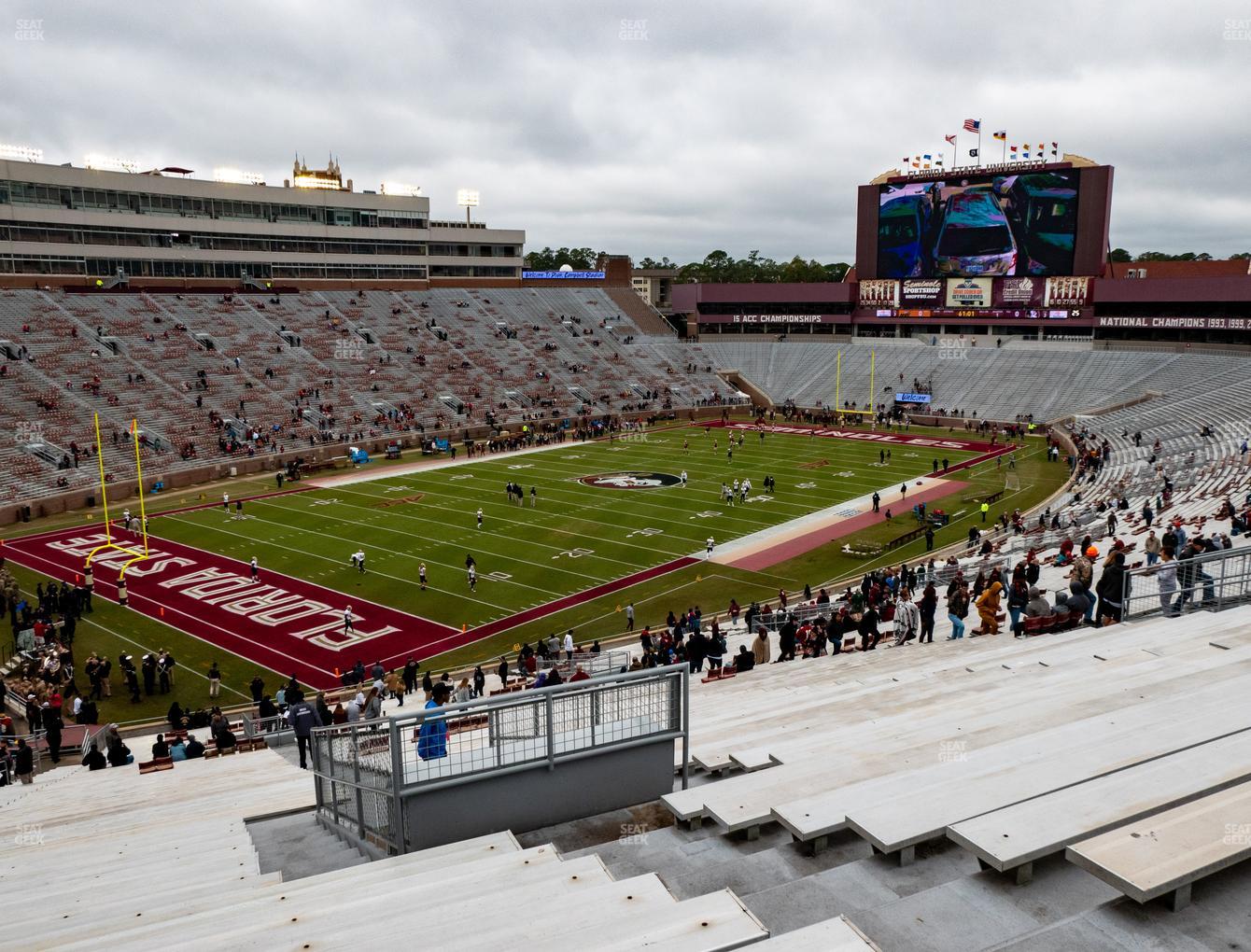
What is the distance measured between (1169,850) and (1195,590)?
420 inches

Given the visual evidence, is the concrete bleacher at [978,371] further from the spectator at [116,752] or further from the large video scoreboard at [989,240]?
the spectator at [116,752]

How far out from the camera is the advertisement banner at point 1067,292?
68250mm

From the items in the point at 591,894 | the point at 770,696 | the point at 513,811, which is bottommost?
the point at 770,696

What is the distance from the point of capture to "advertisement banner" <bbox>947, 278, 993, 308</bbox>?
237 ft

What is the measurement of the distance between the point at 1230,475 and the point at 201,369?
2094 inches

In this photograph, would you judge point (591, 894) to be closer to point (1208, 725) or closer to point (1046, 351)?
point (1208, 725)

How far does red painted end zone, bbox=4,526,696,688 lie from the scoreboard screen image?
166 feet

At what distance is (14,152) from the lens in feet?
203

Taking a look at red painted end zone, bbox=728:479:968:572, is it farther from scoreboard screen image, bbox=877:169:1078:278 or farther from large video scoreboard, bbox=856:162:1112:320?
scoreboard screen image, bbox=877:169:1078:278

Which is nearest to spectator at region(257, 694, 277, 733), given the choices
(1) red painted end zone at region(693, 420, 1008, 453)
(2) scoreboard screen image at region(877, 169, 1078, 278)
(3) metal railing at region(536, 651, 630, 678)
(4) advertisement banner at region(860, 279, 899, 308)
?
(3) metal railing at region(536, 651, 630, 678)

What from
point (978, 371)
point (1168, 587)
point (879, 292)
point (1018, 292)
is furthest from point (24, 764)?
point (879, 292)

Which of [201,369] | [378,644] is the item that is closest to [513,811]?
[378,644]

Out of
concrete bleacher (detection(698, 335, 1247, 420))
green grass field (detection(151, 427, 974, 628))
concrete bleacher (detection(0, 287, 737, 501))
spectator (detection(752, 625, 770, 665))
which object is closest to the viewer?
spectator (detection(752, 625, 770, 665))

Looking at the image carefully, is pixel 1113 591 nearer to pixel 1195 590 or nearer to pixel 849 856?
pixel 1195 590
